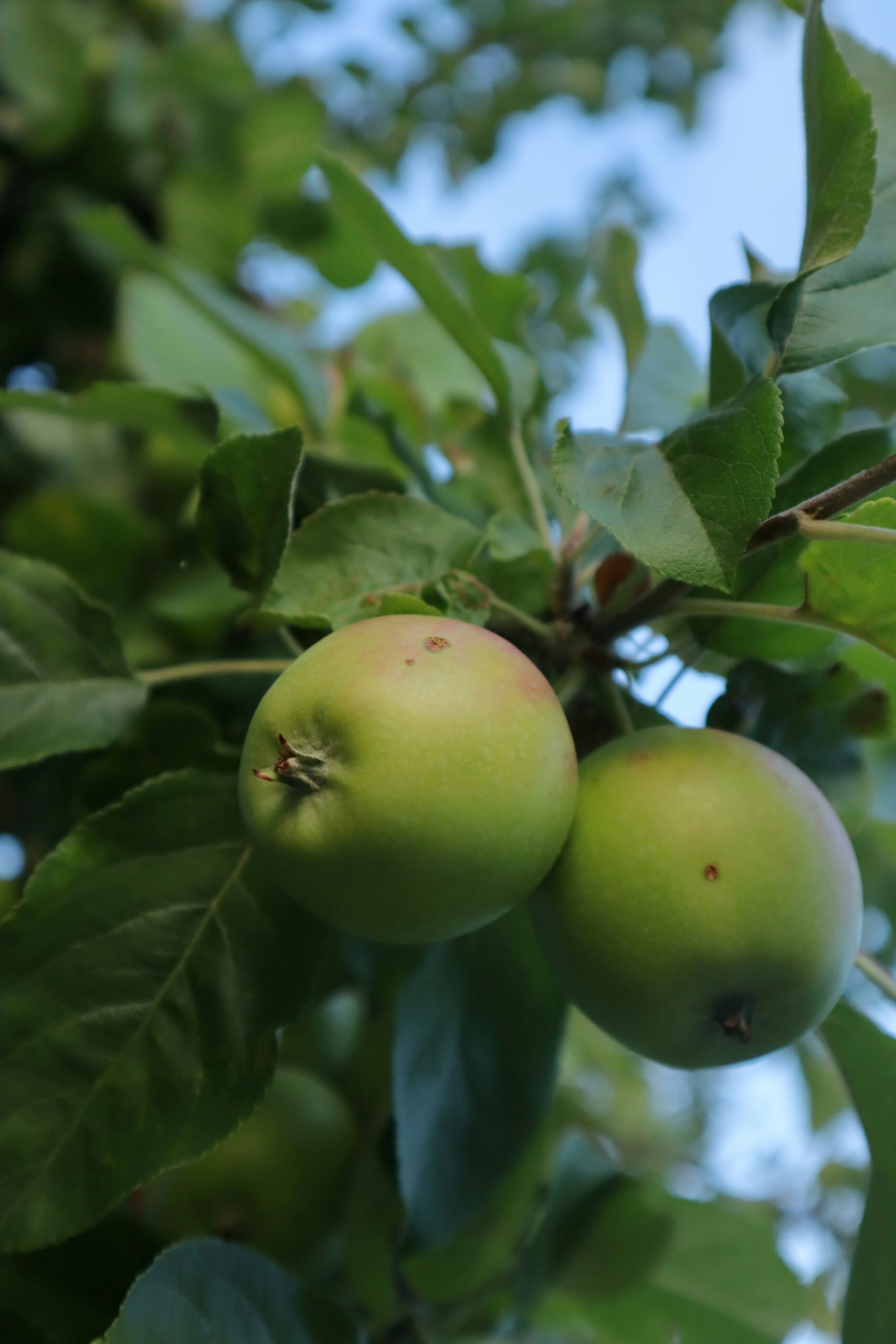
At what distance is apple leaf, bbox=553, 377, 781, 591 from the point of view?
0.39 metres

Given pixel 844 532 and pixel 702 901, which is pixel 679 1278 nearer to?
pixel 702 901

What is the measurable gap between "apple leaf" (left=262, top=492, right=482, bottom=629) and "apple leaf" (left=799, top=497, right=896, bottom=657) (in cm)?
15

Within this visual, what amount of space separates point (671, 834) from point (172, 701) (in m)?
0.32

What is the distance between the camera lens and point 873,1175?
53 centimetres

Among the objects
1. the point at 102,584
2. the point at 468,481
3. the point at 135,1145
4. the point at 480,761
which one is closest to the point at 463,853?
the point at 480,761

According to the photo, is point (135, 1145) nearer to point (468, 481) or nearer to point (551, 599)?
point (551, 599)

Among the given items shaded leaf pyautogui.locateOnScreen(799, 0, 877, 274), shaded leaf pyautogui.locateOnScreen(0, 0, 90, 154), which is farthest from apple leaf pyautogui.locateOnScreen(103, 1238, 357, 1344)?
shaded leaf pyautogui.locateOnScreen(0, 0, 90, 154)

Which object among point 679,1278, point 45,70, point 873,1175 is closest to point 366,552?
point 873,1175

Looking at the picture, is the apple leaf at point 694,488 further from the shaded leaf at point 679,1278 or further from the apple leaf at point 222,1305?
the shaded leaf at point 679,1278

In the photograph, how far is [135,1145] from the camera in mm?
452

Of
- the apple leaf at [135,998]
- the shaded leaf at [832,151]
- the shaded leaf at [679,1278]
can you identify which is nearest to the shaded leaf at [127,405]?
the apple leaf at [135,998]

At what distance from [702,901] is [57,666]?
344 millimetres

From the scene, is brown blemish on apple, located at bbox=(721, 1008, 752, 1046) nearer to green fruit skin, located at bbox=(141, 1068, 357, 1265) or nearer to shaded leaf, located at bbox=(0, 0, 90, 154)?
green fruit skin, located at bbox=(141, 1068, 357, 1265)

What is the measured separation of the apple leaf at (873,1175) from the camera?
512 mm
